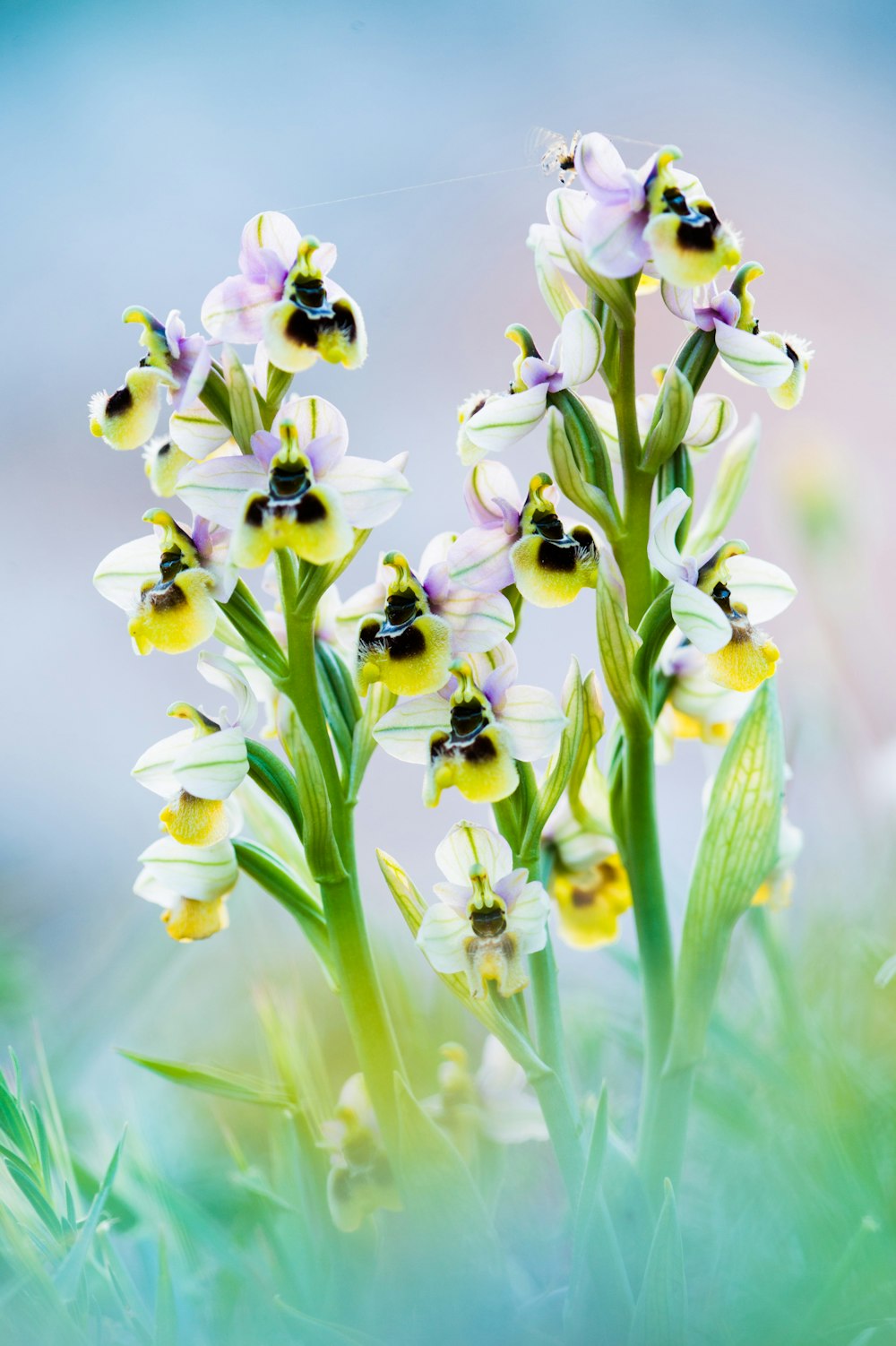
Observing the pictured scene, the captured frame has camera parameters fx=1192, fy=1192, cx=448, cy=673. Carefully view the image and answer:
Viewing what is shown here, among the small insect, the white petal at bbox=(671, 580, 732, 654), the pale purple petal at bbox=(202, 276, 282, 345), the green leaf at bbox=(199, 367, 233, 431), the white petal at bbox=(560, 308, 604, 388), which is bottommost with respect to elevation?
the white petal at bbox=(671, 580, 732, 654)

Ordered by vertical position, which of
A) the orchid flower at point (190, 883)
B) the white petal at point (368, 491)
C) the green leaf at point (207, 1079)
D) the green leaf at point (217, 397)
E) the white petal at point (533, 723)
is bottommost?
the green leaf at point (207, 1079)

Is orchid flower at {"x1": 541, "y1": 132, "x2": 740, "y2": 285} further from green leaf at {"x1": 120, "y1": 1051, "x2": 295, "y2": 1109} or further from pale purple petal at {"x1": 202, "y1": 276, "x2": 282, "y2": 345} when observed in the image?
green leaf at {"x1": 120, "y1": 1051, "x2": 295, "y2": 1109}

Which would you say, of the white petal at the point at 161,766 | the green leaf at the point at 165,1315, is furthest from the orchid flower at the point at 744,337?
the green leaf at the point at 165,1315

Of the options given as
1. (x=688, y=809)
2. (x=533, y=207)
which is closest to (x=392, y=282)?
(x=533, y=207)

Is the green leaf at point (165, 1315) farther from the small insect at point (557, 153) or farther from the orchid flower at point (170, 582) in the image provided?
the small insect at point (557, 153)

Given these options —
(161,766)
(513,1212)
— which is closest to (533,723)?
(161,766)

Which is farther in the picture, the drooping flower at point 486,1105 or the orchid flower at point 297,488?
the drooping flower at point 486,1105

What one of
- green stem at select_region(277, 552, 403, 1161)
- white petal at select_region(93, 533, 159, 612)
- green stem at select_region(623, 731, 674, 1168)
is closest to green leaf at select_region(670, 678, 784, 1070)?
green stem at select_region(623, 731, 674, 1168)
